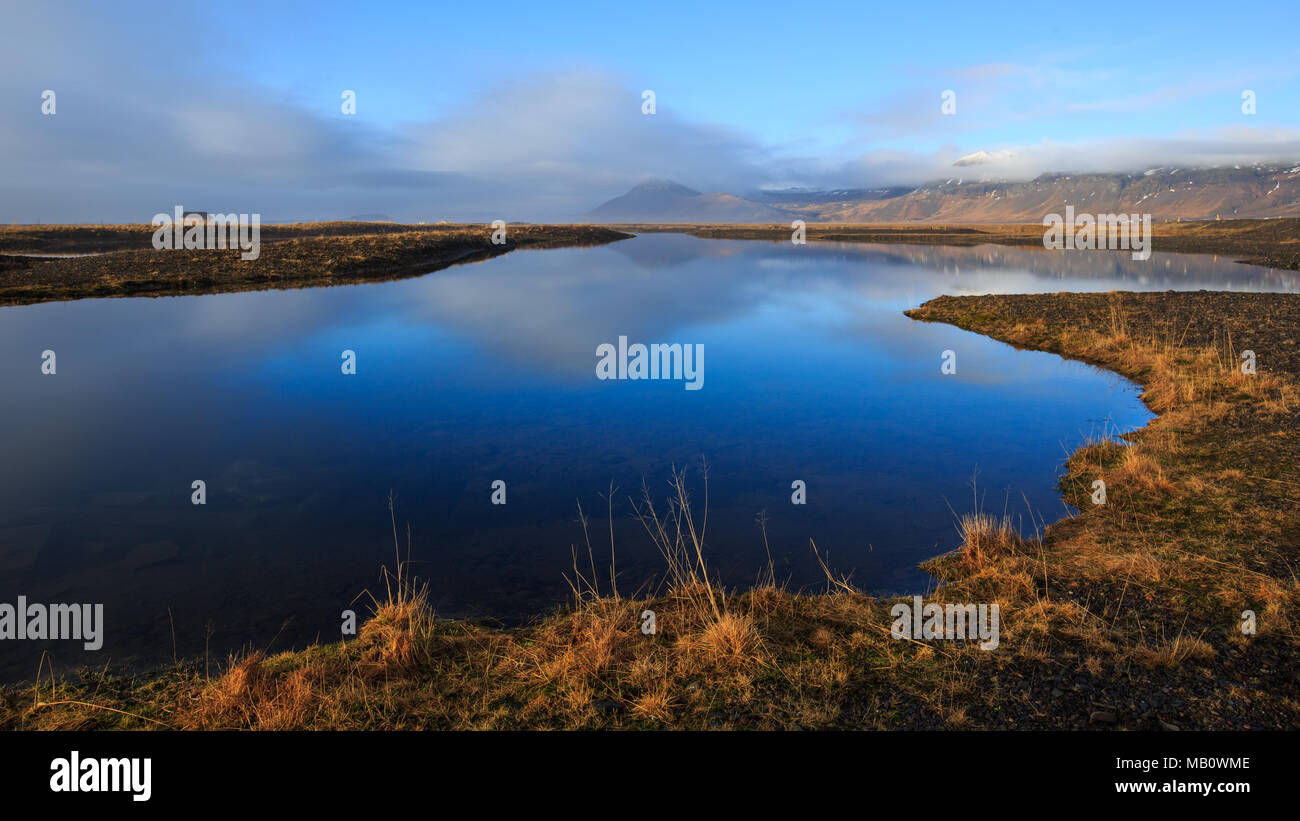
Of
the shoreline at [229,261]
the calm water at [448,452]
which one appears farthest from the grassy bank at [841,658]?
the shoreline at [229,261]

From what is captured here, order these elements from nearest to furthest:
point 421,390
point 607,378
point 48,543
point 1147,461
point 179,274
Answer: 1. point 48,543
2. point 1147,461
3. point 421,390
4. point 607,378
5. point 179,274

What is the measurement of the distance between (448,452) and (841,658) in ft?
29.8

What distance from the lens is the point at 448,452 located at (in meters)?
12.8

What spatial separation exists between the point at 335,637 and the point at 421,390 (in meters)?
11.5

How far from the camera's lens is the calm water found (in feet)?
26.5

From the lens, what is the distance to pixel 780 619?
681cm

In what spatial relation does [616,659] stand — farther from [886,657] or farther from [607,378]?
[607,378]

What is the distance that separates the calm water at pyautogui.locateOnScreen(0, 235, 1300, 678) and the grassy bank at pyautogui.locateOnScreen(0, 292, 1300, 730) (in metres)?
0.83

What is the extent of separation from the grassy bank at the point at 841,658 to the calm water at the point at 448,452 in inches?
32.6

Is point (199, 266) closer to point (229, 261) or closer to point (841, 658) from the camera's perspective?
point (229, 261)

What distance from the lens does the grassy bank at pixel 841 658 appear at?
16.5 feet

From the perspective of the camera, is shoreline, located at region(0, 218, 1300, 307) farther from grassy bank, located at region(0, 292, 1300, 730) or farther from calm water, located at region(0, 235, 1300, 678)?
grassy bank, located at region(0, 292, 1300, 730)

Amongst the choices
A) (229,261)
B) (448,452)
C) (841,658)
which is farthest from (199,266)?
(841,658)
